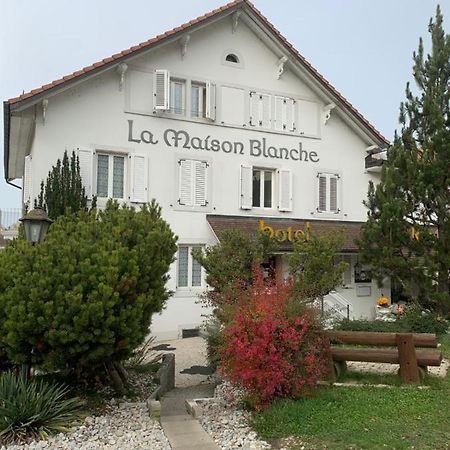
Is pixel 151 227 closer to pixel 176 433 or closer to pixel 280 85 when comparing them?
pixel 176 433

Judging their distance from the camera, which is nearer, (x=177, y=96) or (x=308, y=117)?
(x=177, y=96)

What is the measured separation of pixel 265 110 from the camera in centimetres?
1730

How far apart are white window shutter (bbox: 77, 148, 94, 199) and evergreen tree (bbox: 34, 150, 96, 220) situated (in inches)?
10.6

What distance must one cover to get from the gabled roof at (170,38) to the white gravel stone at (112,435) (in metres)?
9.35

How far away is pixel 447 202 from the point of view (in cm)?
1336

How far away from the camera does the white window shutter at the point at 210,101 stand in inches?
632

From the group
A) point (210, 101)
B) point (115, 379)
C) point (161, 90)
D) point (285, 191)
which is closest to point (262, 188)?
point (285, 191)

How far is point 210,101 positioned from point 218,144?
1.37m

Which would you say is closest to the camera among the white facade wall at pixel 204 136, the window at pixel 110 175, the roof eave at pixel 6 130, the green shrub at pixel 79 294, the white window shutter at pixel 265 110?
the green shrub at pixel 79 294

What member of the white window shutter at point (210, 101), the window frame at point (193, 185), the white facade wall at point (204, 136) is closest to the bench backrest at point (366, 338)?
the white facade wall at point (204, 136)

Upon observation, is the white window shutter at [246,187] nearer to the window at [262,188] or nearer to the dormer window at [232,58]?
the window at [262,188]

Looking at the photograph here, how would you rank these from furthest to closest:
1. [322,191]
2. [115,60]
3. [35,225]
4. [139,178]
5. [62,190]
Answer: [322,191] < [139,178] < [115,60] < [62,190] < [35,225]

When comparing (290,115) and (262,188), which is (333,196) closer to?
(262,188)

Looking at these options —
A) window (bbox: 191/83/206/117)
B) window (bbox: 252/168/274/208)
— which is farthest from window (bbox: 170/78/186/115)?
window (bbox: 252/168/274/208)
